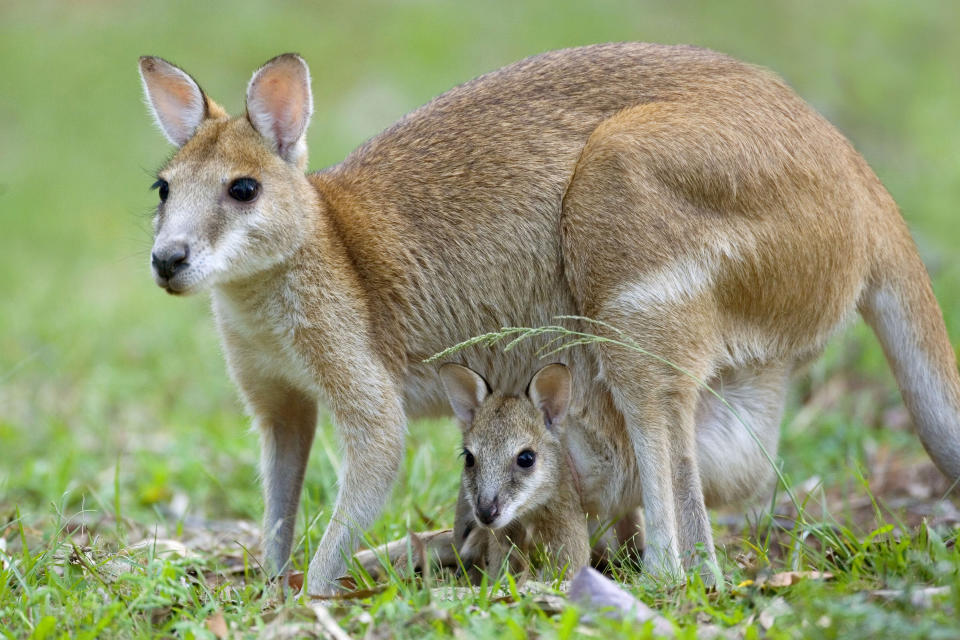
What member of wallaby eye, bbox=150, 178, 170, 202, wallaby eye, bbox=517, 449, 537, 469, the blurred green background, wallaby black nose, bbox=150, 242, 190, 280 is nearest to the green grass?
the blurred green background

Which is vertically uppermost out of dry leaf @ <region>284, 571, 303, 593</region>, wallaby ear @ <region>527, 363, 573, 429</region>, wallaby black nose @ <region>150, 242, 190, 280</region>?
wallaby black nose @ <region>150, 242, 190, 280</region>

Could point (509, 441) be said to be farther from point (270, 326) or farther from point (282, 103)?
point (282, 103)

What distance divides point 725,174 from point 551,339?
975 millimetres

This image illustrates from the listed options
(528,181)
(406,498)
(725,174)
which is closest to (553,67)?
(528,181)

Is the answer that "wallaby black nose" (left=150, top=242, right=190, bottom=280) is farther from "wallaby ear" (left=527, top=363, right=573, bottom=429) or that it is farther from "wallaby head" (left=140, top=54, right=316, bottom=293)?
"wallaby ear" (left=527, top=363, right=573, bottom=429)

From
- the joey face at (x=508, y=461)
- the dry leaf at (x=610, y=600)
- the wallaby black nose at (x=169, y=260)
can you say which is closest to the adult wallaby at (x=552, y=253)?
the wallaby black nose at (x=169, y=260)

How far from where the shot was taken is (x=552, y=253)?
4.71m

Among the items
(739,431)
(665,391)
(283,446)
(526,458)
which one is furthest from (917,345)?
(283,446)

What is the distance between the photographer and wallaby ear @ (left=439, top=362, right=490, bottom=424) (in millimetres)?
4562

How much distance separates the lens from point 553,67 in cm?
503

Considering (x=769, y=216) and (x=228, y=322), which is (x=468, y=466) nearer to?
(x=228, y=322)

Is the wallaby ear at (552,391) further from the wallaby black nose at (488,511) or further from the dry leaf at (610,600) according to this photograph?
the dry leaf at (610,600)

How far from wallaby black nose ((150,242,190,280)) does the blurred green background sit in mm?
1117

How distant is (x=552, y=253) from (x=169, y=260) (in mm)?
1540
